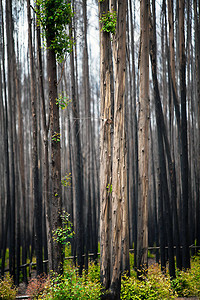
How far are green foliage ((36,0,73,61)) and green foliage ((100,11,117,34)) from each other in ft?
2.57

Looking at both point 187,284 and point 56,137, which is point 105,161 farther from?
point 187,284

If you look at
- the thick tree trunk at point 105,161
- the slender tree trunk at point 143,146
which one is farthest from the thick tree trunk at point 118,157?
the slender tree trunk at point 143,146

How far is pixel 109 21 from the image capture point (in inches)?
243

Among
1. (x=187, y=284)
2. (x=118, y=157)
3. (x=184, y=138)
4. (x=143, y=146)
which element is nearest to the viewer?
(x=118, y=157)

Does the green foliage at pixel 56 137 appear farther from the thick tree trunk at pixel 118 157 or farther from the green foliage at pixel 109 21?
the green foliage at pixel 109 21

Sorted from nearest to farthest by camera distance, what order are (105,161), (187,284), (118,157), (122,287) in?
(118,157)
(105,161)
(122,287)
(187,284)

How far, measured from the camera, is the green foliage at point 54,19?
6199 millimetres

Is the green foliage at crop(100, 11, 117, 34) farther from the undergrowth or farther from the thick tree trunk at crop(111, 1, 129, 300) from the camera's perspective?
the undergrowth

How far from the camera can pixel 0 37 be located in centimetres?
980

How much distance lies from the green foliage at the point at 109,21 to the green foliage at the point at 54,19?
2.57 feet

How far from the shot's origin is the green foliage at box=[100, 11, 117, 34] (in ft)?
20.1

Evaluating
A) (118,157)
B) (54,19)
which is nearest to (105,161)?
(118,157)

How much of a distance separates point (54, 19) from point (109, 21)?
1157 millimetres

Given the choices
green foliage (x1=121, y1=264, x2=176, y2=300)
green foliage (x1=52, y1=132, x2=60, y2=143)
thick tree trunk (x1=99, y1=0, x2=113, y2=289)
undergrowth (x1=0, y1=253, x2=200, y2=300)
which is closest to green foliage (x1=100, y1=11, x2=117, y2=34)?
thick tree trunk (x1=99, y1=0, x2=113, y2=289)
